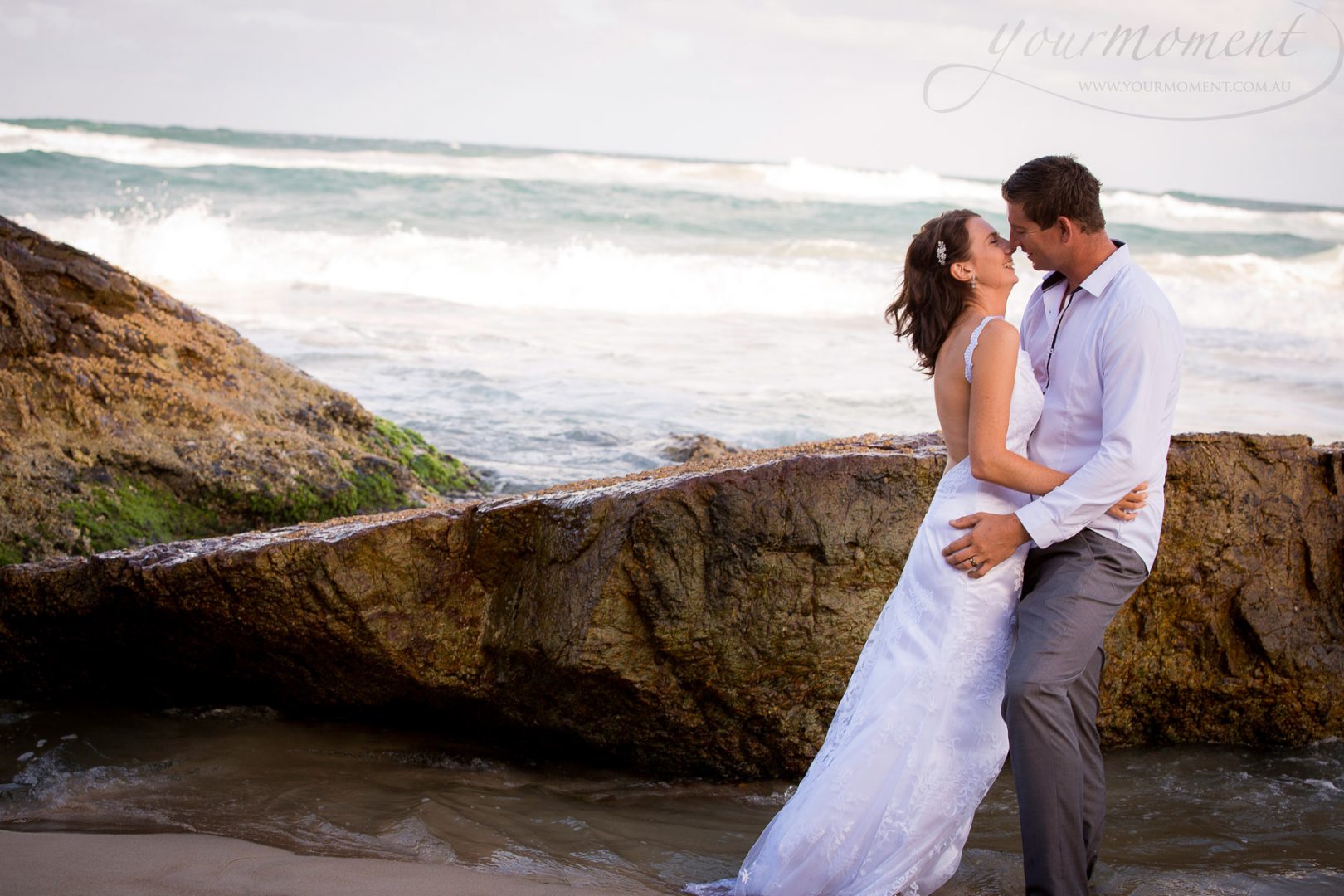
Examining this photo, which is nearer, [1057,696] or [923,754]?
[1057,696]

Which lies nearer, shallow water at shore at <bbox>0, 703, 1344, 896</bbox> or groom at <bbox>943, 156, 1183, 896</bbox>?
groom at <bbox>943, 156, 1183, 896</bbox>

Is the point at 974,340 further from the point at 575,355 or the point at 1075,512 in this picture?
the point at 575,355

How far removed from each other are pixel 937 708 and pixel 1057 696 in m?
0.32

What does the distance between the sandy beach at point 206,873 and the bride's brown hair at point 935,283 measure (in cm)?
182

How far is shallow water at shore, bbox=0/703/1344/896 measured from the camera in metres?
3.40

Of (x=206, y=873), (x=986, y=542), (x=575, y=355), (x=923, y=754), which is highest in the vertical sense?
(x=986, y=542)

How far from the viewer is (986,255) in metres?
3.29

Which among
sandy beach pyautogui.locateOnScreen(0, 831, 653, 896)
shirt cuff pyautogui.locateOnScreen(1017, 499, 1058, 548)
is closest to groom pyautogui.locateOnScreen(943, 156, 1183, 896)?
shirt cuff pyautogui.locateOnScreen(1017, 499, 1058, 548)

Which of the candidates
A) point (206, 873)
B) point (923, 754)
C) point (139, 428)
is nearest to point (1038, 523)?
point (923, 754)

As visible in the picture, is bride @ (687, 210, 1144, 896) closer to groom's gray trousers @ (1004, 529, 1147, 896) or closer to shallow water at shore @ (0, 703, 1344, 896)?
groom's gray trousers @ (1004, 529, 1147, 896)

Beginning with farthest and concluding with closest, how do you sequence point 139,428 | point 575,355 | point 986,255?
1. point 575,355
2. point 139,428
3. point 986,255

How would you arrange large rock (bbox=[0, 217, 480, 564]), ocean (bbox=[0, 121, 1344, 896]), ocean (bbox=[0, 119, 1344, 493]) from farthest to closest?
ocean (bbox=[0, 119, 1344, 493])
large rock (bbox=[0, 217, 480, 564])
ocean (bbox=[0, 121, 1344, 896])

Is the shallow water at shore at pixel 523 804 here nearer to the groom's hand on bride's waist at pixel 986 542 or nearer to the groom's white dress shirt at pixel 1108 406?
the groom's hand on bride's waist at pixel 986 542

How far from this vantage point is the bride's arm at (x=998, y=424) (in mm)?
3129
